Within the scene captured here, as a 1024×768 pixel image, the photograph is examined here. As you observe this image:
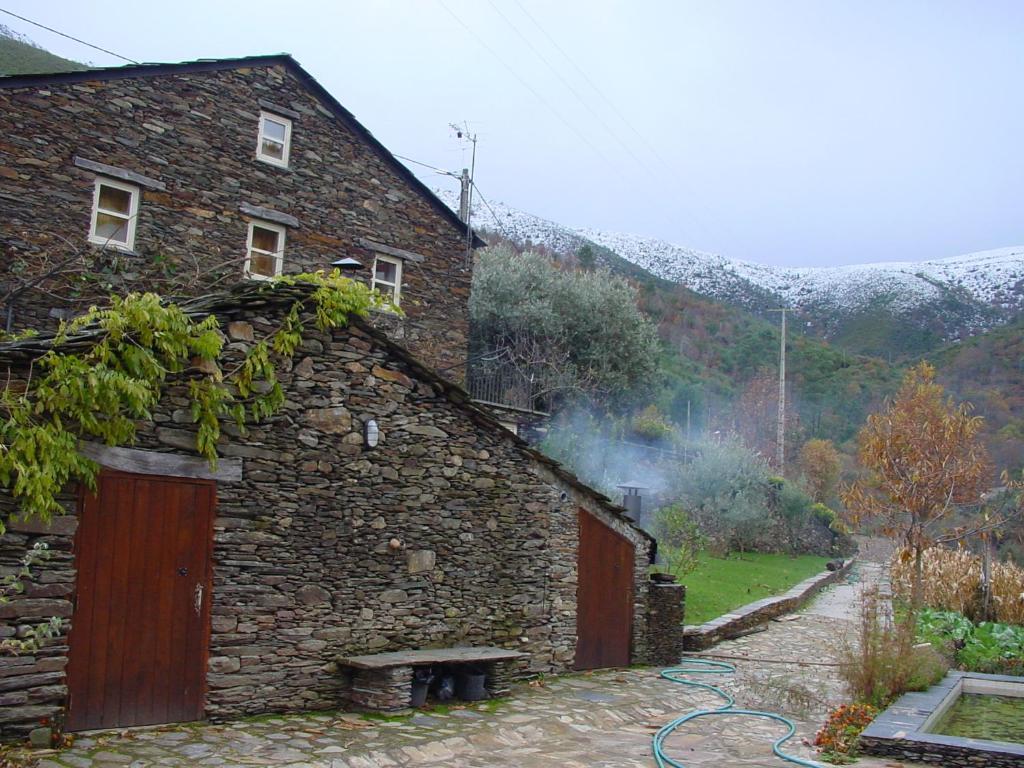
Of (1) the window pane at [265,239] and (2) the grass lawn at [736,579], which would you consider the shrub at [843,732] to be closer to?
(2) the grass lawn at [736,579]

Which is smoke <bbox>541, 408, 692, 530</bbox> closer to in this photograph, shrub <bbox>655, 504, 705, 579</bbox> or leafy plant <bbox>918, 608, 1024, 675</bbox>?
shrub <bbox>655, 504, 705, 579</bbox>

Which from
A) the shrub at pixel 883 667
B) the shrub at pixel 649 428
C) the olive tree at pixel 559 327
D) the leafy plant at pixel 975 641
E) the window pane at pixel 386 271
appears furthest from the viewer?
the shrub at pixel 649 428

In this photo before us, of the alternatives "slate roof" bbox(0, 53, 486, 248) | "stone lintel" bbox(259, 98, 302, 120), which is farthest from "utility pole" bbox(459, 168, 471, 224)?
"stone lintel" bbox(259, 98, 302, 120)

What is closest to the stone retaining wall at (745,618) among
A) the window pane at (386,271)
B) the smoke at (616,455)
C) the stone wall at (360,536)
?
the stone wall at (360,536)

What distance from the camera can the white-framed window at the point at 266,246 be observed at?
1559 centimetres

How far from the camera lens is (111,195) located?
46.1 feet

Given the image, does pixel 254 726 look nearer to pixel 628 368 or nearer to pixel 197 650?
pixel 197 650

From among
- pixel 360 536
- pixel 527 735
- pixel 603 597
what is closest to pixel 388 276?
pixel 603 597

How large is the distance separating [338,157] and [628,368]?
43.6ft

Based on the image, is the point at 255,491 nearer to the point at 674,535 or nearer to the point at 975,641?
the point at 975,641

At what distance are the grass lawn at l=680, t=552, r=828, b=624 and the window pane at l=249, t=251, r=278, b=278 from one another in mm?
9220

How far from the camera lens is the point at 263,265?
1583cm

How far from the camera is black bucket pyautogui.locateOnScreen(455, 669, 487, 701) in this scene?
9.31 meters

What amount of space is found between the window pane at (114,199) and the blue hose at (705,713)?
1052cm
